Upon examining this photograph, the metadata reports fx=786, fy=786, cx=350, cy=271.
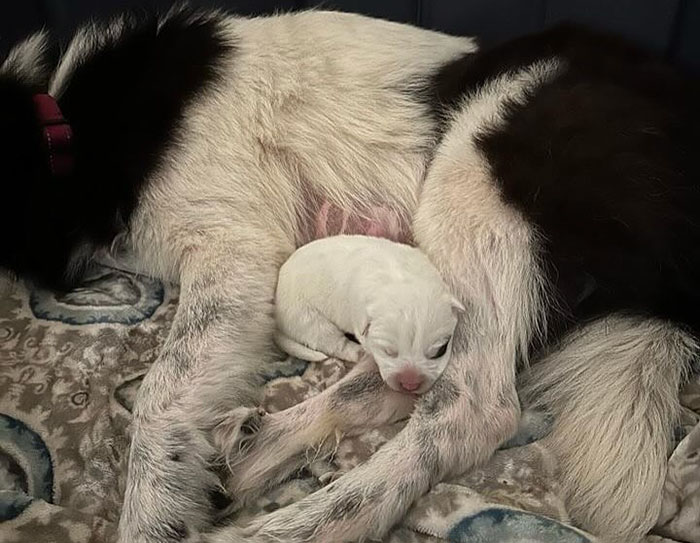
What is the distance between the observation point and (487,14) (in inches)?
104

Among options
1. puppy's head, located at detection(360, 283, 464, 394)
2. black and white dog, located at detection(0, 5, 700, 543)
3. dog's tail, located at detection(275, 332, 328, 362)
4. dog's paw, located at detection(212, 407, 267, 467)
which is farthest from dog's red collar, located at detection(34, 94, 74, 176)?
puppy's head, located at detection(360, 283, 464, 394)

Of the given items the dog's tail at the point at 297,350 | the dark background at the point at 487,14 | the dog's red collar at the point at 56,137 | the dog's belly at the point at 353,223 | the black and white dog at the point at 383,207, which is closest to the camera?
the black and white dog at the point at 383,207

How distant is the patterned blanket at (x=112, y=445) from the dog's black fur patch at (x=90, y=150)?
17 cm

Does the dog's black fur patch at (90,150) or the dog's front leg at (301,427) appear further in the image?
the dog's black fur patch at (90,150)

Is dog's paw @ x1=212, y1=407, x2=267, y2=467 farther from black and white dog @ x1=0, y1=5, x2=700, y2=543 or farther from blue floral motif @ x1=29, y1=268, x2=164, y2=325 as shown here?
blue floral motif @ x1=29, y1=268, x2=164, y2=325

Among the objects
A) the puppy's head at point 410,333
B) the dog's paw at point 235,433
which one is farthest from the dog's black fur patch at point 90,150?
the puppy's head at point 410,333

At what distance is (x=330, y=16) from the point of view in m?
2.45

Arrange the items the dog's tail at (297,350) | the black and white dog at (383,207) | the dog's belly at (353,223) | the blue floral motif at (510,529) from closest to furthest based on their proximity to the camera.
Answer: the blue floral motif at (510,529) → the black and white dog at (383,207) → the dog's tail at (297,350) → the dog's belly at (353,223)

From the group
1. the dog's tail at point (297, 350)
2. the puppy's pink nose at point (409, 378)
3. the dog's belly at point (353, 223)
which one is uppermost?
the dog's belly at point (353, 223)

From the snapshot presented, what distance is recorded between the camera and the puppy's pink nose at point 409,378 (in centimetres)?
176

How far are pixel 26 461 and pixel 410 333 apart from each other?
91cm

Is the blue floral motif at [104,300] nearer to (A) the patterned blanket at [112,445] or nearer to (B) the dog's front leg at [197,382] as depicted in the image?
(A) the patterned blanket at [112,445]

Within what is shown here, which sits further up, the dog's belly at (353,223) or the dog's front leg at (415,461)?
the dog's belly at (353,223)

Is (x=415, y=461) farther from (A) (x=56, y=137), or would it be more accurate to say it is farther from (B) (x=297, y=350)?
(A) (x=56, y=137)
